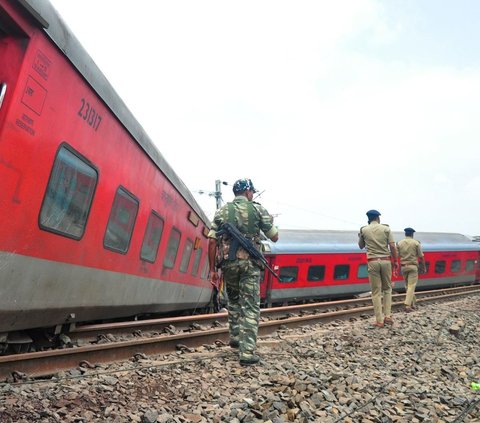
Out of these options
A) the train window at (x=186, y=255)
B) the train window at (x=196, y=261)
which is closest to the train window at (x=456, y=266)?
the train window at (x=196, y=261)

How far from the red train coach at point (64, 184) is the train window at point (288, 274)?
7985 millimetres

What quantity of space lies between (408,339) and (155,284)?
3.80 meters

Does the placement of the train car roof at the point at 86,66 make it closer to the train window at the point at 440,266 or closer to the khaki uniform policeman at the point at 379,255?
the khaki uniform policeman at the point at 379,255

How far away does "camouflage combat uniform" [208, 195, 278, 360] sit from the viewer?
176 inches

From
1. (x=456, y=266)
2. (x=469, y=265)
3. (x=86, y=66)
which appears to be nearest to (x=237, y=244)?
(x=86, y=66)

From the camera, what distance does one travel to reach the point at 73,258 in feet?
13.9

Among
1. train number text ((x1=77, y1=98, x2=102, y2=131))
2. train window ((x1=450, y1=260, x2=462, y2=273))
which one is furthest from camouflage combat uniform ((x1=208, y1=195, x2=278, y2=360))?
train window ((x1=450, y1=260, x2=462, y2=273))

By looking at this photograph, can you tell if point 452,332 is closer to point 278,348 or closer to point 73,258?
point 278,348

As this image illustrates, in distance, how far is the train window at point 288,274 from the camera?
1386 cm

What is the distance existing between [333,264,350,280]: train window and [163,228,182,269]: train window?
28.2 feet

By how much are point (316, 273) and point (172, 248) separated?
320 inches

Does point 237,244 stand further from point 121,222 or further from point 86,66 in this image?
point 86,66

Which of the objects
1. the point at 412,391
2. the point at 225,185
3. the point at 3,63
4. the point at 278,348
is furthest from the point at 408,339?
the point at 225,185

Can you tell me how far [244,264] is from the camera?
453 centimetres
